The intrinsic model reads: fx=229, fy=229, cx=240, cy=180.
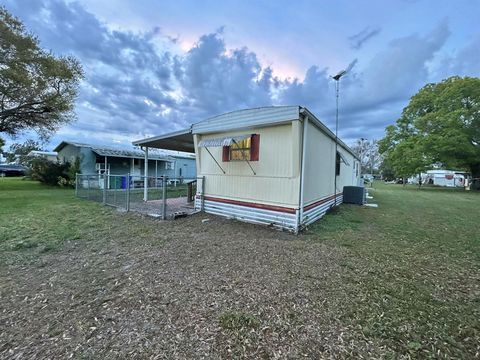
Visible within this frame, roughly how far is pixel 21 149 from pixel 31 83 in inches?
1220

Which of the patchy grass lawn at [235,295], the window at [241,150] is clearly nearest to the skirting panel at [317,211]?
the patchy grass lawn at [235,295]

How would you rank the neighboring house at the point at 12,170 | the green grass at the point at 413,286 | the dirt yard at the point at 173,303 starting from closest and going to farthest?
the dirt yard at the point at 173,303 < the green grass at the point at 413,286 < the neighboring house at the point at 12,170

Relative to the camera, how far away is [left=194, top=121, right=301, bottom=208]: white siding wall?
5801mm

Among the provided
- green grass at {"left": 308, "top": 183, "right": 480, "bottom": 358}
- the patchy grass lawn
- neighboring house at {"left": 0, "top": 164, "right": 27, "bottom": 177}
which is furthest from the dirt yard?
neighboring house at {"left": 0, "top": 164, "right": 27, "bottom": 177}

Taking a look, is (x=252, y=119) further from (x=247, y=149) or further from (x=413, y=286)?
(x=413, y=286)

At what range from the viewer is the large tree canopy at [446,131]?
67.9 ft

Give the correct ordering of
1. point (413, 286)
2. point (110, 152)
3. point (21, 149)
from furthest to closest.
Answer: point (21, 149) → point (110, 152) → point (413, 286)

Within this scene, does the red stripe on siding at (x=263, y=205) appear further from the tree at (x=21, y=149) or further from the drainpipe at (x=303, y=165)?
the tree at (x=21, y=149)

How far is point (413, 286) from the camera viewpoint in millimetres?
3080

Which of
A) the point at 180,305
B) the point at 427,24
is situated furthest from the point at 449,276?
the point at 427,24

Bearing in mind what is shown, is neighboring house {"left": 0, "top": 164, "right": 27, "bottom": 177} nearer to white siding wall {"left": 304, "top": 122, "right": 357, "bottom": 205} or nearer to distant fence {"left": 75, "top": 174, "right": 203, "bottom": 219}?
distant fence {"left": 75, "top": 174, "right": 203, "bottom": 219}

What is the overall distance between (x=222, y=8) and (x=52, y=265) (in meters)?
9.07

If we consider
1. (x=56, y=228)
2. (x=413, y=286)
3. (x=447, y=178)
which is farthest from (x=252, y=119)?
(x=447, y=178)

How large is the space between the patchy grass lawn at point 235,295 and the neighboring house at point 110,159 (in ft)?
41.0
